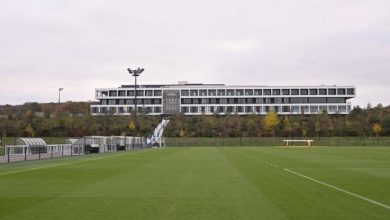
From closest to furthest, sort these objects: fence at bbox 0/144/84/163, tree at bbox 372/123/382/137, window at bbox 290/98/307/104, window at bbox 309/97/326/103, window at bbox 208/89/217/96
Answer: fence at bbox 0/144/84/163 → tree at bbox 372/123/382/137 → window at bbox 309/97/326/103 → window at bbox 290/98/307/104 → window at bbox 208/89/217/96

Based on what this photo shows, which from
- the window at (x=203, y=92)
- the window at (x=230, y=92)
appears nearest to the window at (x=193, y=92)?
the window at (x=203, y=92)

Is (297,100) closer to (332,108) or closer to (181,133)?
(332,108)

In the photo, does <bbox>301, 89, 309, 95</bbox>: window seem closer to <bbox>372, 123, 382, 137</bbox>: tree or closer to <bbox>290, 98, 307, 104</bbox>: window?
<bbox>290, 98, 307, 104</bbox>: window

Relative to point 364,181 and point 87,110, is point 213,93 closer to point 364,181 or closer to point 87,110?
point 87,110

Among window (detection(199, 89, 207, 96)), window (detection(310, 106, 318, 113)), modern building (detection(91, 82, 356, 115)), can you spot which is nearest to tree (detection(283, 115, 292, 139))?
modern building (detection(91, 82, 356, 115))

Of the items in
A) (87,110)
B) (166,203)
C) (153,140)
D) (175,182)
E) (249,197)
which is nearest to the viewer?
(166,203)

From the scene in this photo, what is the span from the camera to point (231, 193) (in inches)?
620

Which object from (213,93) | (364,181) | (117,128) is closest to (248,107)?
(213,93)

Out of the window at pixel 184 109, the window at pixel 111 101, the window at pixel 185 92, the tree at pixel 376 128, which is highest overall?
the window at pixel 185 92

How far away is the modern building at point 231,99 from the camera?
180 metres

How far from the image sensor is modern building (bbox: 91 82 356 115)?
7096 inches

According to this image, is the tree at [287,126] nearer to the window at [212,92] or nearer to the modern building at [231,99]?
the modern building at [231,99]

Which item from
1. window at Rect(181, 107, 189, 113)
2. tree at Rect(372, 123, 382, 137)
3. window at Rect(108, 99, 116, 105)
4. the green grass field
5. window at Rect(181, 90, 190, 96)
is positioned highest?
window at Rect(181, 90, 190, 96)

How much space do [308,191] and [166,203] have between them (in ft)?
17.4
